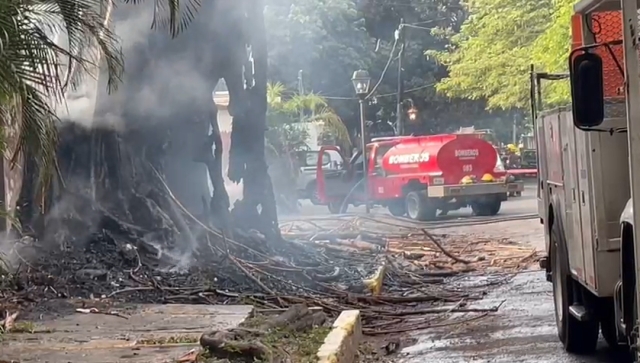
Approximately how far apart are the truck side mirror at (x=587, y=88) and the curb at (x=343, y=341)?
2.62 meters

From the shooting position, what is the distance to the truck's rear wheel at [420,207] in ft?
73.0

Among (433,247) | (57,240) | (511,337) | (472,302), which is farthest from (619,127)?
(433,247)

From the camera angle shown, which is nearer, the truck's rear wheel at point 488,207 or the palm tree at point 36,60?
the palm tree at point 36,60

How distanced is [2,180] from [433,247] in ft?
26.3

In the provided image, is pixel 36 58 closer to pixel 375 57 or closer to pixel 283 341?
pixel 283 341

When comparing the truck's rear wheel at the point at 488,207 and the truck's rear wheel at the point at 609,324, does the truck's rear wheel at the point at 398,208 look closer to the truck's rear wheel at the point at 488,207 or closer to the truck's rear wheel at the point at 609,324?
the truck's rear wheel at the point at 488,207

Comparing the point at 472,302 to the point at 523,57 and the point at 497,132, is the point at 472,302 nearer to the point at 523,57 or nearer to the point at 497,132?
the point at 523,57

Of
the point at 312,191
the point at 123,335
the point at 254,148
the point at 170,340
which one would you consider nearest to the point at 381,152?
the point at 312,191

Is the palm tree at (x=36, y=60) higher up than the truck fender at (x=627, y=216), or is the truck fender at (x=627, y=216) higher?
the palm tree at (x=36, y=60)

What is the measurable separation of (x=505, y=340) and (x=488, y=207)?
14.5 meters

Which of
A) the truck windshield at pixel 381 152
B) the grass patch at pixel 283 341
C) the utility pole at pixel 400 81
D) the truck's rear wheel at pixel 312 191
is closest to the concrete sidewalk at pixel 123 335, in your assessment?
the grass patch at pixel 283 341

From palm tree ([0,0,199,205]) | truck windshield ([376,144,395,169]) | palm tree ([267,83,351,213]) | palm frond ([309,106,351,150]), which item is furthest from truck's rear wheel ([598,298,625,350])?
palm frond ([309,106,351,150])

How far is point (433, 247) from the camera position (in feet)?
53.2

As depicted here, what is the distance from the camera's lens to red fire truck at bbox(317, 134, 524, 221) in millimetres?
21891
